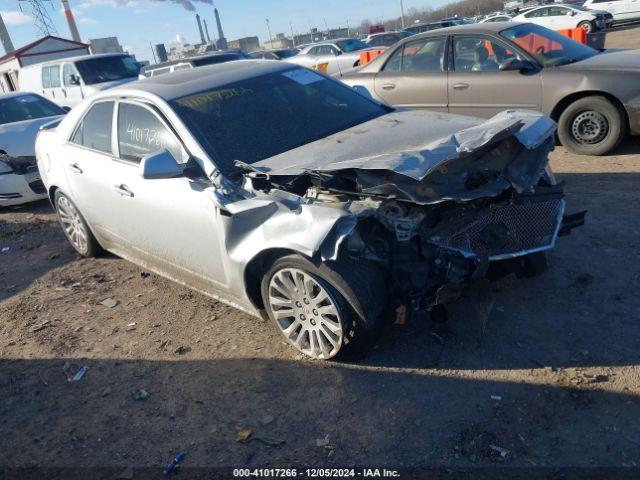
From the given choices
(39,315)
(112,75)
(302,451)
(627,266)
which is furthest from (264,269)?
(112,75)

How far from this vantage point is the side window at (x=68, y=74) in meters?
13.6

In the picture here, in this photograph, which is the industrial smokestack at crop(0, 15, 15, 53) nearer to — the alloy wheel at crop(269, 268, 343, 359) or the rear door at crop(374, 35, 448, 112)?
the rear door at crop(374, 35, 448, 112)

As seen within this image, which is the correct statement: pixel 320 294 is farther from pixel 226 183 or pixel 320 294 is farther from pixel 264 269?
pixel 226 183

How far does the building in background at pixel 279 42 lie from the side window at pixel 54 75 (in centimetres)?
5642

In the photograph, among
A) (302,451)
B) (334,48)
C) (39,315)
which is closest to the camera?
(302,451)

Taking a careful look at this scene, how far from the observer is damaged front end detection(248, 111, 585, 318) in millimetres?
2951

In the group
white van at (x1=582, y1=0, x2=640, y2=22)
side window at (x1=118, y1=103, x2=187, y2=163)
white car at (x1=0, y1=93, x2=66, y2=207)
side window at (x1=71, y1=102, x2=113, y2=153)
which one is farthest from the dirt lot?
white van at (x1=582, y1=0, x2=640, y2=22)

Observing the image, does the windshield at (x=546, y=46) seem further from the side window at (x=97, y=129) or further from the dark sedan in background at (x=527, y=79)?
the side window at (x=97, y=129)

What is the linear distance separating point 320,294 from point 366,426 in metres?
0.78

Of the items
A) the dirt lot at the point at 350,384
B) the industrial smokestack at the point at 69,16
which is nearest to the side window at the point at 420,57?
the dirt lot at the point at 350,384

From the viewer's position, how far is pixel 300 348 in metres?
3.40

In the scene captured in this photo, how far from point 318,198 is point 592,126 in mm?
4764

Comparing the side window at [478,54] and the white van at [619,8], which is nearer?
the side window at [478,54]

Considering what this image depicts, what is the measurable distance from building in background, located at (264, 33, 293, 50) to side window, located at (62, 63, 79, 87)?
2247 inches
